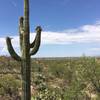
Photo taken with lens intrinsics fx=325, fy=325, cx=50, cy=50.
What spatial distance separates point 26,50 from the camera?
12758mm

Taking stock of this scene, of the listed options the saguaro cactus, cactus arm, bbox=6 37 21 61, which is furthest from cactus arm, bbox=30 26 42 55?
cactus arm, bbox=6 37 21 61

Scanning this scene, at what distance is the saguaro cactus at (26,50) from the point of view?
12484mm

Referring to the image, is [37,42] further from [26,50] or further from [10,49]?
[10,49]

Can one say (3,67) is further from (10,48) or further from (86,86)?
(10,48)

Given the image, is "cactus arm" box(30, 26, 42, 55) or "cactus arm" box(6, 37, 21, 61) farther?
"cactus arm" box(30, 26, 42, 55)

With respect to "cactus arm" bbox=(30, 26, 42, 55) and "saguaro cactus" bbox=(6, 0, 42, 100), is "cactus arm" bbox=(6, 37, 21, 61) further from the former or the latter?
"cactus arm" bbox=(30, 26, 42, 55)

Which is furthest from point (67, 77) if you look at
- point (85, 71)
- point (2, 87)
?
point (2, 87)

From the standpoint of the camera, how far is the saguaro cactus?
12484mm

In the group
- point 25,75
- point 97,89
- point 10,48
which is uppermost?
point 10,48

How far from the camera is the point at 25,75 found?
41.1 feet

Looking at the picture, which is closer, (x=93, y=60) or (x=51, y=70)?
(x=93, y=60)

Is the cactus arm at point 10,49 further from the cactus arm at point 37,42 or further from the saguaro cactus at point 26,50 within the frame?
the cactus arm at point 37,42

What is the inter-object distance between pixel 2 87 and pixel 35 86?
3.18 meters

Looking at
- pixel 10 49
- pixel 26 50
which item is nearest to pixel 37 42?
pixel 26 50
